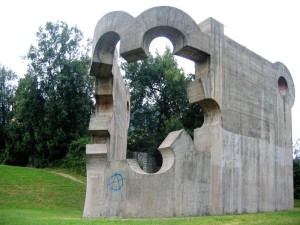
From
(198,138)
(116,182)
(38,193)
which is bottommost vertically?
(38,193)

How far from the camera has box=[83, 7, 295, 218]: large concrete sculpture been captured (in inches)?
459

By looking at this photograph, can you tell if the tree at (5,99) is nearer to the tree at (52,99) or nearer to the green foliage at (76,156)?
the tree at (52,99)

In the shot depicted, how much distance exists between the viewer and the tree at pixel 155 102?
3369 centimetres

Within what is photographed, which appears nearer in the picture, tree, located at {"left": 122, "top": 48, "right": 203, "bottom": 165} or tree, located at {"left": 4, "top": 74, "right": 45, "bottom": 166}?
tree, located at {"left": 122, "top": 48, "right": 203, "bottom": 165}

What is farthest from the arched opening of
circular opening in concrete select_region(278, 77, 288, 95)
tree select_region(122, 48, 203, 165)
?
circular opening in concrete select_region(278, 77, 288, 95)

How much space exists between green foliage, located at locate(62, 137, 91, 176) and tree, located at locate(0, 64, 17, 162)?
10096mm

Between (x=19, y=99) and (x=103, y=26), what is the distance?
2736 cm

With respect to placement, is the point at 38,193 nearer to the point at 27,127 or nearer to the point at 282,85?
the point at 282,85

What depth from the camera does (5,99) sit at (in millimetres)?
45031

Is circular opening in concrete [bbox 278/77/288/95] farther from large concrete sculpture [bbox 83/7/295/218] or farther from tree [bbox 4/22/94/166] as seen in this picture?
tree [bbox 4/22/94/166]

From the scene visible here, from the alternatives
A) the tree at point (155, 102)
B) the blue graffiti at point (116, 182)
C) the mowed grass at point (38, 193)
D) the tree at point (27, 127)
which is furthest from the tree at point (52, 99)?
the blue graffiti at point (116, 182)

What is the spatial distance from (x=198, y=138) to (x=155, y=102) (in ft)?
74.1

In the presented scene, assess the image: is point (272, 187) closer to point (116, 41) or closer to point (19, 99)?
point (116, 41)

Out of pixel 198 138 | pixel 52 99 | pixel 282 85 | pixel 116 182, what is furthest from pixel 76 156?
pixel 116 182
